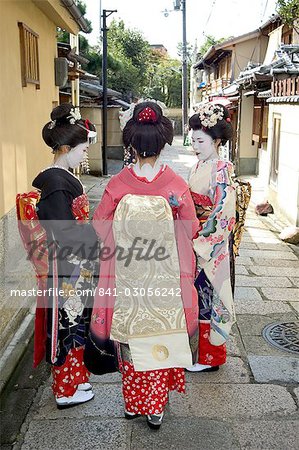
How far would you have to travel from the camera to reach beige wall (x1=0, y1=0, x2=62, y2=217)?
5055 mm

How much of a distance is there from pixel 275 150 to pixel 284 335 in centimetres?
755

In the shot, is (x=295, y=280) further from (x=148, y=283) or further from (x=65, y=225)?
(x=65, y=225)

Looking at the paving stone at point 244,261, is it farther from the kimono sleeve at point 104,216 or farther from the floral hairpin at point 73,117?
the floral hairpin at point 73,117

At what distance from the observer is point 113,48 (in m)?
36.5

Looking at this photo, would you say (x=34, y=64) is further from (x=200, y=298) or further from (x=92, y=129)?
(x=200, y=298)

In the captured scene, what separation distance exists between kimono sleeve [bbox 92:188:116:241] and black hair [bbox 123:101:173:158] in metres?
0.35

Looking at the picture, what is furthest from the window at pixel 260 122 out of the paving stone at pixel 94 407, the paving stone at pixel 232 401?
the paving stone at pixel 94 407

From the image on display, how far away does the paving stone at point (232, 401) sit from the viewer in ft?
11.3

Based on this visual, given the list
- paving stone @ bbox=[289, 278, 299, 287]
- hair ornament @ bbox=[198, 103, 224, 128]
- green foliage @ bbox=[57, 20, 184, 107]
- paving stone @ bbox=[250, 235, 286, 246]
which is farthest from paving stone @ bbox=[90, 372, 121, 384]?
green foliage @ bbox=[57, 20, 184, 107]

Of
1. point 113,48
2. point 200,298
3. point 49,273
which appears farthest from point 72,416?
point 113,48

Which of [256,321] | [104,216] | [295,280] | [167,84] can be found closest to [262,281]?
[295,280]

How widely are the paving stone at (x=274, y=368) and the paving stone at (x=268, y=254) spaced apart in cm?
368

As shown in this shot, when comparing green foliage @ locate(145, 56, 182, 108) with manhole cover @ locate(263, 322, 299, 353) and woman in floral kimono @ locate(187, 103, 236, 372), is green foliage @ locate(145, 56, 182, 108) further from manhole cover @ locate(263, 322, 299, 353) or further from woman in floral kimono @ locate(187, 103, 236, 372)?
woman in floral kimono @ locate(187, 103, 236, 372)

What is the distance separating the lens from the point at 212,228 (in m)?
3.74
